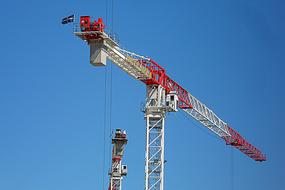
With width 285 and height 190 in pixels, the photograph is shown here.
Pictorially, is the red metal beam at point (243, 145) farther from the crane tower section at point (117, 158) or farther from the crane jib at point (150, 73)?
the crane tower section at point (117, 158)

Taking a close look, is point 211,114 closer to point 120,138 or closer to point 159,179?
point 120,138

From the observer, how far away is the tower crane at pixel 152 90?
256ft

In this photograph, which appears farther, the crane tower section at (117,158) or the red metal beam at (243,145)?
the red metal beam at (243,145)

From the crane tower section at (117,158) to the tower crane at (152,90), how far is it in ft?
46.7

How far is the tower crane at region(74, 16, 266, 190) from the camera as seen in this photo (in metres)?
78.0

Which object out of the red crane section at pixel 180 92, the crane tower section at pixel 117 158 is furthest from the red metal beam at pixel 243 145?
the crane tower section at pixel 117 158

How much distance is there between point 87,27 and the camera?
77.7 metres

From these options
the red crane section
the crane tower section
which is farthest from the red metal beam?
the crane tower section

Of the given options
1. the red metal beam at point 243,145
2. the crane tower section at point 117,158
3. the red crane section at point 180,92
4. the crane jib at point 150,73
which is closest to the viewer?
the crane jib at point 150,73

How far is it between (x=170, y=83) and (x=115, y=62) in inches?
720

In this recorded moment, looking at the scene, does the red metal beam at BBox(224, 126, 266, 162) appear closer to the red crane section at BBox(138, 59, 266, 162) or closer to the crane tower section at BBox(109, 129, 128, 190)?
the red crane section at BBox(138, 59, 266, 162)

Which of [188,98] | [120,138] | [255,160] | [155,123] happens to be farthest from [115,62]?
[255,160]

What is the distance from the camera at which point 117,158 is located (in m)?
122

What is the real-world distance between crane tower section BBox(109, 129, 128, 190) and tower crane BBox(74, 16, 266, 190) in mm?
14247
